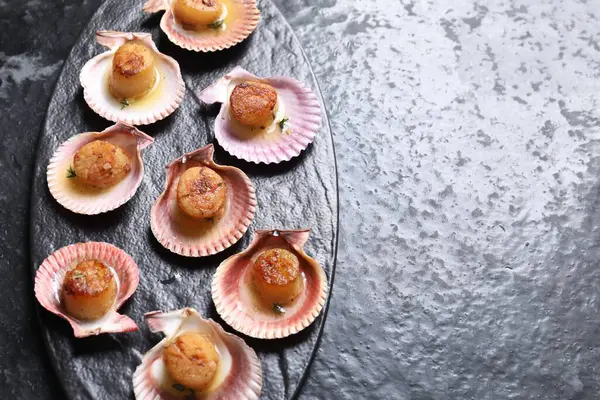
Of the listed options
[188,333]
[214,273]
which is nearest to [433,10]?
[214,273]

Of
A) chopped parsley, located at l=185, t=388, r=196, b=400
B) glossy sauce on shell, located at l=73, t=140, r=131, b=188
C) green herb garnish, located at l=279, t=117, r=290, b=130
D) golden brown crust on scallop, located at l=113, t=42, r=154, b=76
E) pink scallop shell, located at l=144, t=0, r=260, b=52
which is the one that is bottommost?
chopped parsley, located at l=185, t=388, r=196, b=400

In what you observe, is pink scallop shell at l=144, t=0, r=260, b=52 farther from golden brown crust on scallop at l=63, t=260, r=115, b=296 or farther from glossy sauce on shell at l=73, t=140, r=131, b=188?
golden brown crust on scallop at l=63, t=260, r=115, b=296

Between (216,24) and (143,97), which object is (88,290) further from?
(216,24)

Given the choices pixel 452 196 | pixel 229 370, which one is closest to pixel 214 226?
pixel 229 370

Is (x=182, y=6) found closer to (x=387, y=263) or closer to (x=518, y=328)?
(x=387, y=263)

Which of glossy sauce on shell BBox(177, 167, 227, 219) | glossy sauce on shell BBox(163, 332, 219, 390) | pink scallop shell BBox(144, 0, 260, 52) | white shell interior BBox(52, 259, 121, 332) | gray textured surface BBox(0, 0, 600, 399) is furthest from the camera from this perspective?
pink scallop shell BBox(144, 0, 260, 52)

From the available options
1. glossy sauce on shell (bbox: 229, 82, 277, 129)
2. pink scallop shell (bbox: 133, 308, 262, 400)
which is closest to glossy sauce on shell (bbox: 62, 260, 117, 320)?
pink scallop shell (bbox: 133, 308, 262, 400)
